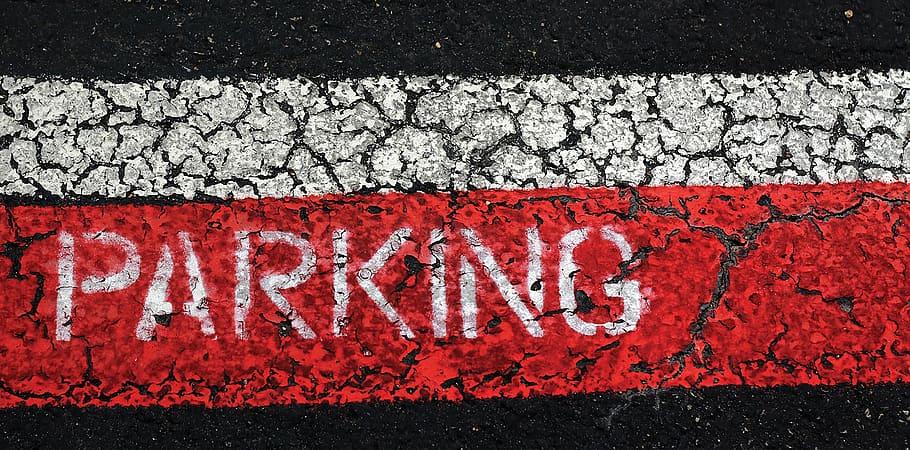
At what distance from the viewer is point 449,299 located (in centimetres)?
210

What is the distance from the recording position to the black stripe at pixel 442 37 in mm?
2203

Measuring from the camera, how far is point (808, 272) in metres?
2.13

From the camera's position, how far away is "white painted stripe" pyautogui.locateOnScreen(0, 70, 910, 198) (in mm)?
2131

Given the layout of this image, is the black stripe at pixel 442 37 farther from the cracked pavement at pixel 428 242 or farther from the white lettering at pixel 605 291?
the white lettering at pixel 605 291

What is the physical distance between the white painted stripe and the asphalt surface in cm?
6

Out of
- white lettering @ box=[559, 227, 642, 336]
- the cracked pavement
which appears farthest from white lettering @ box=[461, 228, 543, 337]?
white lettering @ box=[559, 227, 642, 336]

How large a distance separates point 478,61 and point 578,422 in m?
1.26

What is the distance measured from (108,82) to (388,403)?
1419 millimetres

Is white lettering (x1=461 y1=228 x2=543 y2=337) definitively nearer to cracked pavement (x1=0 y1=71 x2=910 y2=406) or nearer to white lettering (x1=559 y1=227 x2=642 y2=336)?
cracked pavement (x1=0 y1=71 x2=910 y2=406)

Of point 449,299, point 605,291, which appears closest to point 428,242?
point 449,299

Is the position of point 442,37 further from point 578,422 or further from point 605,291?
point 578,422

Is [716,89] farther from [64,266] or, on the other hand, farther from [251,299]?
[64,266]

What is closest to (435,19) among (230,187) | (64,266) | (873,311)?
(230,187)

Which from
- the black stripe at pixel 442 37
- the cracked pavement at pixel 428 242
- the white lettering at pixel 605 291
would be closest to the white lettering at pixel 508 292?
the cracked pavement at pixel 428 242
